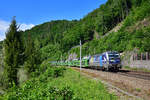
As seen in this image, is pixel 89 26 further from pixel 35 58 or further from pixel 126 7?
pixel 35 58

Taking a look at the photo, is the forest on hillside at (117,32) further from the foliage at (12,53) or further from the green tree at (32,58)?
the foliage at (12,53)

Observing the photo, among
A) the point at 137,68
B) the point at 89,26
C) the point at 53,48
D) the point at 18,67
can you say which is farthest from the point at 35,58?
the point at 53,48

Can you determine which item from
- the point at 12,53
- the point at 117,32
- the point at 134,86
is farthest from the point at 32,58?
the point at 117,32

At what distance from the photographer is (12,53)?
2311 cm

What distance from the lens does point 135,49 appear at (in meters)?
31.2

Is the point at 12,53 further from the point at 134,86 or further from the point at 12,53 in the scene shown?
the point at 134,86

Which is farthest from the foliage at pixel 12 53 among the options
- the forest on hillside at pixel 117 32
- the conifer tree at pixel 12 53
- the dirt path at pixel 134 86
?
the dirt path at pixel 134 86

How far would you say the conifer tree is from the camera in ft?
72.4

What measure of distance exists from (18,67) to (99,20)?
62.1 m

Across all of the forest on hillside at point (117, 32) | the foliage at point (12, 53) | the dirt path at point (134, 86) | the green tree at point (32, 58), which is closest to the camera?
the dirt path at point (134, 86)

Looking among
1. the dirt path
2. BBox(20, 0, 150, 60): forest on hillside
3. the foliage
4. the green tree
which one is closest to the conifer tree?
the foliage

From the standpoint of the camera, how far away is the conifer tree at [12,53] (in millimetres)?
22078

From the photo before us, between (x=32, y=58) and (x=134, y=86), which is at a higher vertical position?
(x=32, y=58)

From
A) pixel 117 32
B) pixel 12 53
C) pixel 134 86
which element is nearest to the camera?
pixel 134 86
